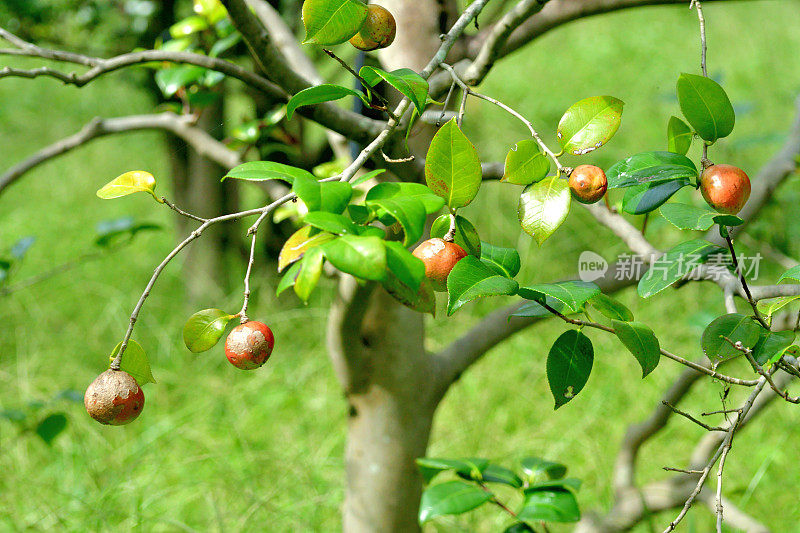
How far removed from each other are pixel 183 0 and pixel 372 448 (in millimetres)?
1464

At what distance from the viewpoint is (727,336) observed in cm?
53

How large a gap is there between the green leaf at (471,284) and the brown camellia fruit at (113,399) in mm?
193

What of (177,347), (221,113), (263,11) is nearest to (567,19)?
(263,11)

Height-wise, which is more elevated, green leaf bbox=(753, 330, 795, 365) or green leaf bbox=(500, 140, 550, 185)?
green leaf bbox=(500, 140, 550, 185)

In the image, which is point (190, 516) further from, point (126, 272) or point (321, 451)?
point (126, 272)

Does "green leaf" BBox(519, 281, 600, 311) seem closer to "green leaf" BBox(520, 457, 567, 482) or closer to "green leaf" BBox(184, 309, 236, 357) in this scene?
"green leaf" BBox(184, 309, 236, 357)

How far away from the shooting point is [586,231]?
8.48 feet

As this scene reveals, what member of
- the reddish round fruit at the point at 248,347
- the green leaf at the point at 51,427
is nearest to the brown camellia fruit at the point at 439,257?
the reddish round fruit at the point at 248,347

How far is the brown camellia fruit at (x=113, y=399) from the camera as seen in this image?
0.43 meters

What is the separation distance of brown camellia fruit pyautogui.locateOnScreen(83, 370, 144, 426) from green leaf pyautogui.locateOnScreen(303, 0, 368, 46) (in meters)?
0.23

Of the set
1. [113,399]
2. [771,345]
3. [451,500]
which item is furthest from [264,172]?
[451,500]

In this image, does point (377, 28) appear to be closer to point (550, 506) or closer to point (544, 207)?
point (544, 207)

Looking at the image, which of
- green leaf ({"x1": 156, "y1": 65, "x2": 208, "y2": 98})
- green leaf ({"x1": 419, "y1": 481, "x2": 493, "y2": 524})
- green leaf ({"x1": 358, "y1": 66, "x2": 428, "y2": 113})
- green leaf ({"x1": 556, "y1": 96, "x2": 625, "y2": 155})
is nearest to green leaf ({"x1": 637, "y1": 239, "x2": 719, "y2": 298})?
green leaf ({"x1": 556, "y1": 96, "x2": 625, "y2": 155})

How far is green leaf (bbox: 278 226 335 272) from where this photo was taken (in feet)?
1.39
